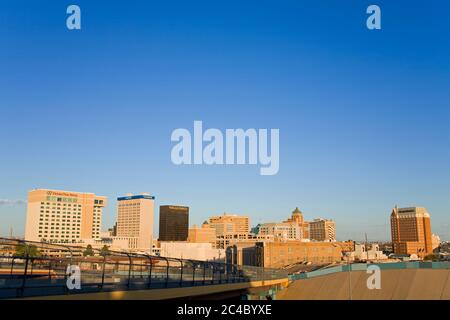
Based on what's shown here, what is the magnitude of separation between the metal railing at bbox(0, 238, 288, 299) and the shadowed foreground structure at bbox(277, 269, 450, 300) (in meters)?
20.1

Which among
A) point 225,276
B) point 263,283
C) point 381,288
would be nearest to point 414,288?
point 381,288

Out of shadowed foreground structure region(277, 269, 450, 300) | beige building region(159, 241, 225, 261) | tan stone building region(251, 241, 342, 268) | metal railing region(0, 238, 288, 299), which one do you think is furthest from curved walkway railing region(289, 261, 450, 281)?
beige building region(159, 241, 225, 261)

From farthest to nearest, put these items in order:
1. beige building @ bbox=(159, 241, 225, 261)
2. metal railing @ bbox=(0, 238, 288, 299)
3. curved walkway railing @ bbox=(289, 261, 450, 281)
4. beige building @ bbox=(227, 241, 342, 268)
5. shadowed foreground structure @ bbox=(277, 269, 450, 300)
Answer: beige building @ bbox=(159, 241, 225, 261), beige building @ bbox=(227, 241, 342, 268), curved walkway railing @ bbox=(289, 261, 450, 281), shadowed foreground structure @ bbox=(277, 269, 450, 300), metal railing @ bbox=(0, 238, 288, 299)

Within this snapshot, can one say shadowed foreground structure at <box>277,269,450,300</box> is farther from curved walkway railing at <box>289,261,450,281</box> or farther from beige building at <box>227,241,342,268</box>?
beige building at <box>227,241,342,268</box>

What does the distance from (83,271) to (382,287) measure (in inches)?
1344

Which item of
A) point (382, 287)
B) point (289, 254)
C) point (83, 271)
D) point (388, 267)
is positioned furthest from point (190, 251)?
point (83, 271)

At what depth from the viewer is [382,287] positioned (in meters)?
46.1

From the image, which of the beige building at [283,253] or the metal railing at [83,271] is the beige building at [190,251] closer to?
the beige building at [283,253]

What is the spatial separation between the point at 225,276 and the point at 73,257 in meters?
14.3

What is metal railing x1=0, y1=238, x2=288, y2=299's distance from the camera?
1521 centimetres

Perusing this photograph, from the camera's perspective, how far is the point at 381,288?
46.1 meters

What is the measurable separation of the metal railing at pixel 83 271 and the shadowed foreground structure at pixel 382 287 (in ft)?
65.9

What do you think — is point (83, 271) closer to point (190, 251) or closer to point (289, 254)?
point (289, 254)
